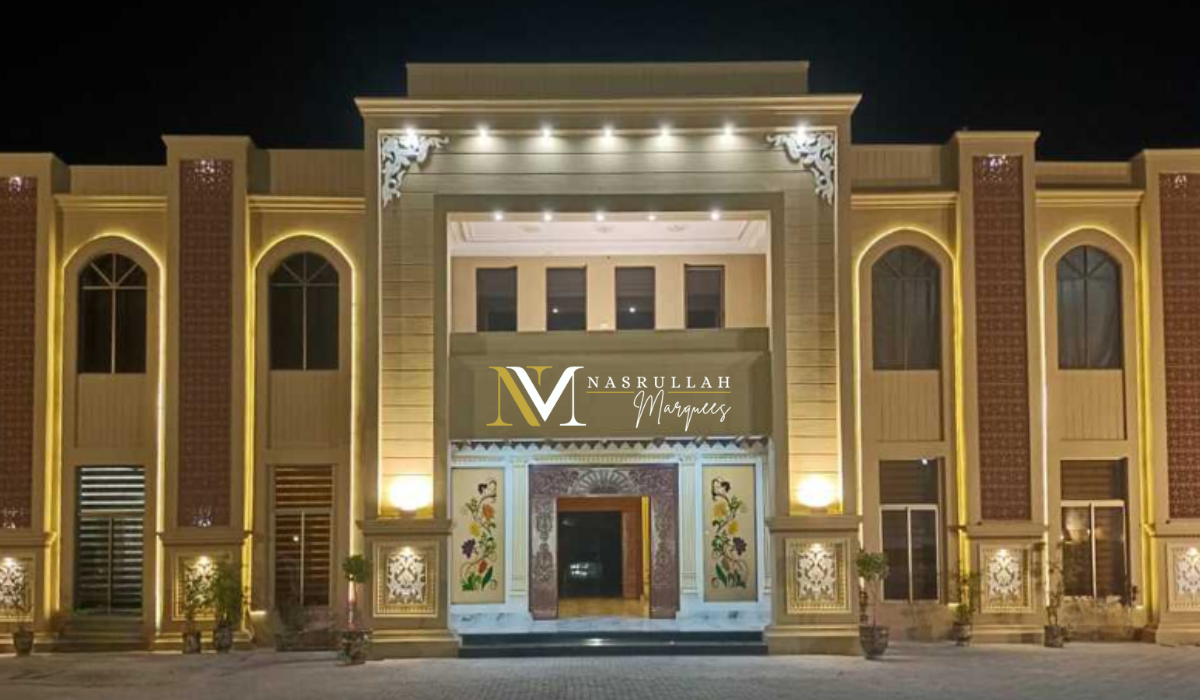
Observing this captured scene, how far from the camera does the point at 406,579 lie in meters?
20.2

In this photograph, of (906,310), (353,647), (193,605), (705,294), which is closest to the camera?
(353,647)

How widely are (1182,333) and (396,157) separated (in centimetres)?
1210

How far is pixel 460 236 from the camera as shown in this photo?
23.0 meters

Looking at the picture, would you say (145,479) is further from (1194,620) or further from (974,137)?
(1194,620)

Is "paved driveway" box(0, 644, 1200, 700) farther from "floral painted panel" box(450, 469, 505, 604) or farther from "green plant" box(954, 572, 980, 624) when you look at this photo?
"floral painted panel" box(450, 469, 505, 604)

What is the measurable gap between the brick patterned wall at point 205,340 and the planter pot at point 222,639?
5.04 feet

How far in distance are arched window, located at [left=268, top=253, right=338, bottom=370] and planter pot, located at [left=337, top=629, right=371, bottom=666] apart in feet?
13.9

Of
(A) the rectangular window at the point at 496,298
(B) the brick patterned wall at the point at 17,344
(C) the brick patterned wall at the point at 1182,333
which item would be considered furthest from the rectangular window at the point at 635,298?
(B) the brick patterned wall at the point at 17,344

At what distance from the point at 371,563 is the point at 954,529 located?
8.63m

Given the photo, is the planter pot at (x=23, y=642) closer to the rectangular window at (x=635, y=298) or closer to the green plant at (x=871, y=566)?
the rectangular window at (x=635, y=298)

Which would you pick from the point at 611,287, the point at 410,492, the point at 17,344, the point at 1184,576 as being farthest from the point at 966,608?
the point at 17,344

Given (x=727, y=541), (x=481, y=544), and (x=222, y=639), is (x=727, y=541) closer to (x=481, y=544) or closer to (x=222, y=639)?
(x=481, y=544)

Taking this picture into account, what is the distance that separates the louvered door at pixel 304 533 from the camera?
844 inches

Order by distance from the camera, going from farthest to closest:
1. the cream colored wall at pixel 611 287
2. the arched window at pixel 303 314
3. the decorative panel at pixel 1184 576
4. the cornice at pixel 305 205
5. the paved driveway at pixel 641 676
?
the cream colored wall at pixel 611 287, the arched window at pixel 303 314, the cornice at pixel 305 205, the decorative panel at pixel 1184 576, the paved driveway at pixel 641 676
